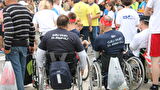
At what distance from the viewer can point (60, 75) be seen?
5031 mm

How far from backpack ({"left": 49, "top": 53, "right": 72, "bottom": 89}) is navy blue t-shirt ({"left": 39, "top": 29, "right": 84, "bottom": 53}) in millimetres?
223

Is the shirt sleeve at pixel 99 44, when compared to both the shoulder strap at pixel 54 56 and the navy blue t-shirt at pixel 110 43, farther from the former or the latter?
the shoulder strap at pixel 54 56

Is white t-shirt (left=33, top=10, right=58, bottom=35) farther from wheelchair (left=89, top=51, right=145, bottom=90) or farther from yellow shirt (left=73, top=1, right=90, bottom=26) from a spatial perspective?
yellow shirt (left=73, top=1, right=90, bottom=26)

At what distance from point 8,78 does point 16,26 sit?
831 mm

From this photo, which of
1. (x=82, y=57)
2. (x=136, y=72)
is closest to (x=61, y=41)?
(x=82, y=57)

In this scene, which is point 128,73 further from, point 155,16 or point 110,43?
point 155,16

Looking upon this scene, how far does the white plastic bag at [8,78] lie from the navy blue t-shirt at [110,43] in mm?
1546

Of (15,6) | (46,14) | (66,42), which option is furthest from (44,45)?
(46,14)

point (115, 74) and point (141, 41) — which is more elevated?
point (141, 41)

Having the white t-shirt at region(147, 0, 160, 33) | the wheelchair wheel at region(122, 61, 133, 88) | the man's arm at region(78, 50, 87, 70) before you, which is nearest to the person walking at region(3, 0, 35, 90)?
the man's arm at region(78, 50, 87, 70)

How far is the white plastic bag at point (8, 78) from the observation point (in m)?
5.45

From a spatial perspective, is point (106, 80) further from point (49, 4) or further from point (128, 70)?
point (49, 4)

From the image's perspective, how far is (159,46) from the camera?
18.5ft

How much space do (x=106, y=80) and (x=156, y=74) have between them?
871 mm
